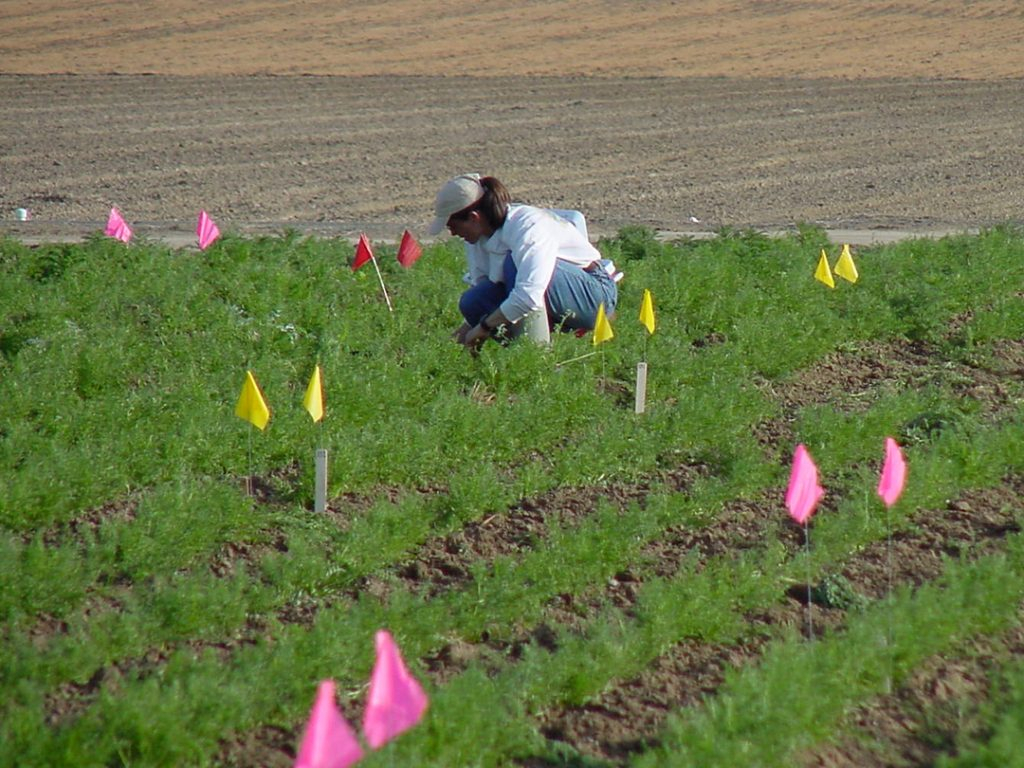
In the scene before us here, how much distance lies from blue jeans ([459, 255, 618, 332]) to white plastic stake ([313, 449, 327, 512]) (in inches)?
87.8

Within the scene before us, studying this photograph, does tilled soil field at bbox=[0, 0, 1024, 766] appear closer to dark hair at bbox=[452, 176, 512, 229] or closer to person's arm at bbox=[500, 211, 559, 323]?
person's arm at bbox=[500, 211, 559, 323]

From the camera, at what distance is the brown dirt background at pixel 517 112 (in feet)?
47.5

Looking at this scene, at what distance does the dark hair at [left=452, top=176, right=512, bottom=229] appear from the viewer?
289 inches

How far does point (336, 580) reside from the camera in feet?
17.3

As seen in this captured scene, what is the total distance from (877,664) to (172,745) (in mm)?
2118

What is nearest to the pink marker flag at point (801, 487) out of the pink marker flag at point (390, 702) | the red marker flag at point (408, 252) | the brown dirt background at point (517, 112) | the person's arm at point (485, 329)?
the pink marker flag at point (390, 702)

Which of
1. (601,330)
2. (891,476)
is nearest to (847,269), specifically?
(601,330)

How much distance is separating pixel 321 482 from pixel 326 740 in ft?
8.41

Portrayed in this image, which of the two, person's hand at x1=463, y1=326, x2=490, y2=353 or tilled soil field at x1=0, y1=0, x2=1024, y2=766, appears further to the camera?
person's hand at x1=463, y1=326, x2=490, y2=353

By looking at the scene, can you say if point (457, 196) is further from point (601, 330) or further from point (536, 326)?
point (601, 330)

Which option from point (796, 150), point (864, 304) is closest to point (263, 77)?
point (796, 150)

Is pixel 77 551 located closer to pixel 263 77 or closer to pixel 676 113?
pixel 676 113

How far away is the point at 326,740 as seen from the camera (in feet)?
10.3

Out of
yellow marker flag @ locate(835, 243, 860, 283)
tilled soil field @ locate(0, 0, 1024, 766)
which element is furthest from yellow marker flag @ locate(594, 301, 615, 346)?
yellow marker flag @ locate(835, 243, 860, 283)
